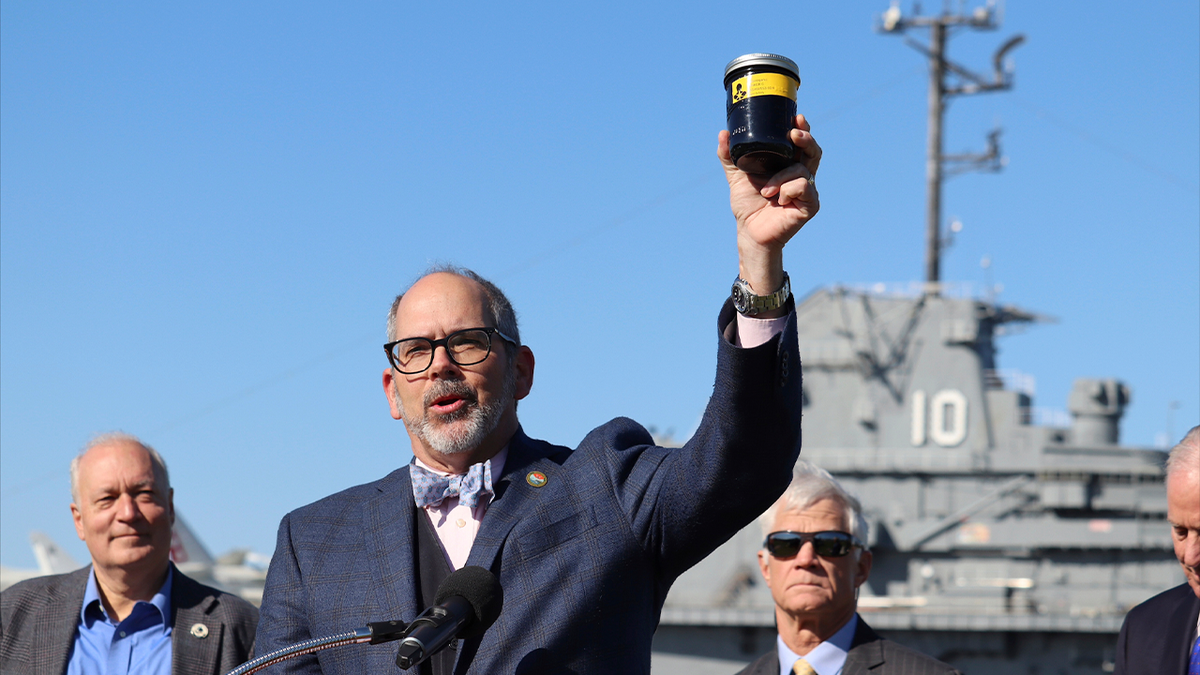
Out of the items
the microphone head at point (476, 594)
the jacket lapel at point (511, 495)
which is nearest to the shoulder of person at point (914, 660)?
the jacket lapel at point (511, 495)

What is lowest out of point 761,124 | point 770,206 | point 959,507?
point 959,507

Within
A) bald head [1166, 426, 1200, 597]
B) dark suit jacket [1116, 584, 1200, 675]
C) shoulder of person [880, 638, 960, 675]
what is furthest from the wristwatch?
dark suit jacket [1116, 584, 1200, 675]

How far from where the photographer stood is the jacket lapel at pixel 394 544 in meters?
3.02

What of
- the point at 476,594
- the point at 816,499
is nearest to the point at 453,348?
the point at 476,594

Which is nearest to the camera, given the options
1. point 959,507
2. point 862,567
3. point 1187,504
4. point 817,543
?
point 1187,504

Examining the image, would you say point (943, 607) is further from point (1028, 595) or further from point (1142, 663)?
point (1142, 663)

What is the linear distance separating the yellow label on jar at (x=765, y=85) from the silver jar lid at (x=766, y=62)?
0.02m

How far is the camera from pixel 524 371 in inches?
133

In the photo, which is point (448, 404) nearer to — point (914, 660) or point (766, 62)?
point (766, 62)

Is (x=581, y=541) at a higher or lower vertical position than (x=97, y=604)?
higher

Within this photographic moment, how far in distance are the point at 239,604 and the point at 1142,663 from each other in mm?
3490

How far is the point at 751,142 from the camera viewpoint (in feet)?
8.27

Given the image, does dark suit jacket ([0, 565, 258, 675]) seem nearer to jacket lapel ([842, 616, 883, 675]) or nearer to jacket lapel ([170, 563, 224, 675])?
jacket lapel ([170, 563, 224, 675])

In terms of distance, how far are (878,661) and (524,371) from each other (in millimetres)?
1776
